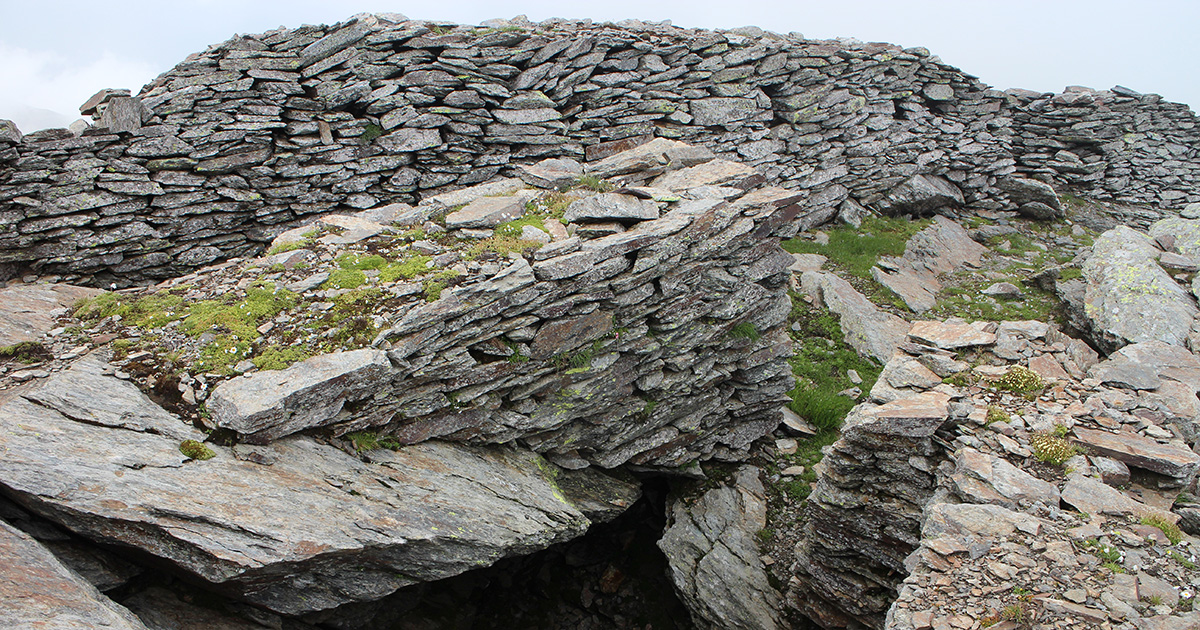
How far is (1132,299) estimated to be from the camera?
53.8 feet

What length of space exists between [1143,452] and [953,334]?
3.85m

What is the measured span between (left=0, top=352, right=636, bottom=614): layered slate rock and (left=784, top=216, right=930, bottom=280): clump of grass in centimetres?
1550

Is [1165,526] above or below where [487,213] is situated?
below

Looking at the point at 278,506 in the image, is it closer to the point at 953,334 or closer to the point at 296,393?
the point at 296,393

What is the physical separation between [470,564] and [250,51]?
1443 centimetres

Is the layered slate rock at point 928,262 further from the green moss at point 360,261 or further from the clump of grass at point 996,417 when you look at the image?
the green moss at point 360,261

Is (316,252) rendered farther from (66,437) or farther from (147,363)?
(66,437)

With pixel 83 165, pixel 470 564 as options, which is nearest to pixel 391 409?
pixel 470 564

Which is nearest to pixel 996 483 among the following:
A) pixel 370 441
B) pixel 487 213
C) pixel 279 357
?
pixel 370 441

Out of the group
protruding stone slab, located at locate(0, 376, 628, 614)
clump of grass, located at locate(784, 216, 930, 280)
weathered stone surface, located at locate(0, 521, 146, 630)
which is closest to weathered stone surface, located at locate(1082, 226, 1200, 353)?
clump of grass, located at locate(784, 216, 930, 280)

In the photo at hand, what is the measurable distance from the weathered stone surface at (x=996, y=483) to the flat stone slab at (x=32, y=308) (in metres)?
13.4

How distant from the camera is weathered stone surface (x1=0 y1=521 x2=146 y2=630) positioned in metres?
5.75

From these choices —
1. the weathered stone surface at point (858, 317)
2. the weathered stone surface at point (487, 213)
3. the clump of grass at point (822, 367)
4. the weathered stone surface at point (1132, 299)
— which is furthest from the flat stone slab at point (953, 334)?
the weathered stone surface at point (487, 213)

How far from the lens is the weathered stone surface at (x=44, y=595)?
575cm
